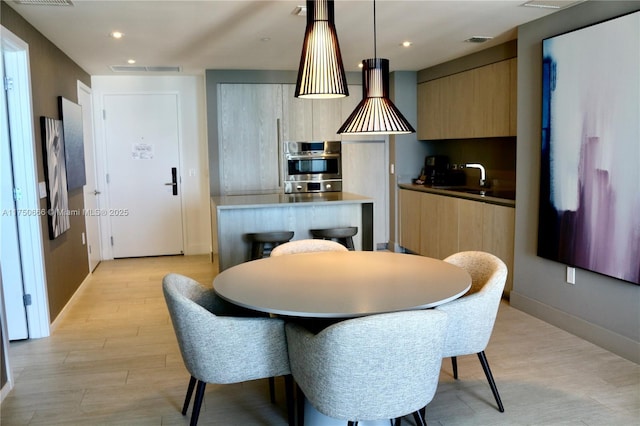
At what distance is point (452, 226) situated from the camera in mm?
5148

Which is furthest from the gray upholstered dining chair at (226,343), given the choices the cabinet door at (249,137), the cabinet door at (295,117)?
the cabinet door at (295,117)

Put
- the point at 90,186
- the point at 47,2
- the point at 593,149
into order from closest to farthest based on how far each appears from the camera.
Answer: the point at 47,2 → the point at 593,149 → the point at 90,186

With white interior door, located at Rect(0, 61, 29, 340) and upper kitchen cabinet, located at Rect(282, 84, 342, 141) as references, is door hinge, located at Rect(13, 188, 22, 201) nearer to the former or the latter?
white interior door, located at Rect(0, 61, 29, 340)

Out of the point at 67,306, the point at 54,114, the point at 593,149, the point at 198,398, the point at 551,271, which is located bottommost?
the point at 67,306

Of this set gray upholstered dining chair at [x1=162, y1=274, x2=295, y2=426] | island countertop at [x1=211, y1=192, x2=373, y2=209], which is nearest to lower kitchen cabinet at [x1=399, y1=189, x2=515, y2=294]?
island countertop at [x1=211, y1=192, x2=373, y2=209]

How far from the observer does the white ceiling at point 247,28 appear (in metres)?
3.33

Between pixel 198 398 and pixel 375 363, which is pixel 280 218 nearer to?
pixel 198 398

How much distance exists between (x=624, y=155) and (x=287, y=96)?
396 cm

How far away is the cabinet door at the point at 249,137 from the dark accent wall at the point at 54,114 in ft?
5.31

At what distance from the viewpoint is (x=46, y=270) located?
12.2 feet

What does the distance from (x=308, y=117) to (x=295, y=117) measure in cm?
17

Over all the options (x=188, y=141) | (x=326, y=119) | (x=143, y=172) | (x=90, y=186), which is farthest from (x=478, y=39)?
(x=90, y=186)

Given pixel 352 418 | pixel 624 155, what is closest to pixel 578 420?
pixel 352 418

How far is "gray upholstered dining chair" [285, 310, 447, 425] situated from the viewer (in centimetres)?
175
